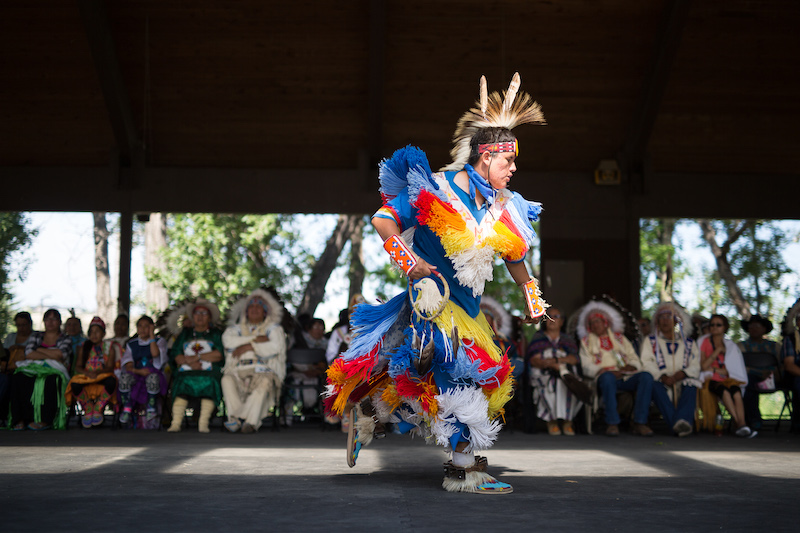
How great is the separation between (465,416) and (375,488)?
1.59 feet

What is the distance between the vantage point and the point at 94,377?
760cm

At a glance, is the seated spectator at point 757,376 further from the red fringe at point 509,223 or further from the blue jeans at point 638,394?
the red fringe at point 509,223

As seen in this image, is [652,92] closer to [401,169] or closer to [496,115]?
[496,115]

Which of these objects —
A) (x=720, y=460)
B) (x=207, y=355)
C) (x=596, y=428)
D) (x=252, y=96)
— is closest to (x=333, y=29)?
(x=252, y=96)

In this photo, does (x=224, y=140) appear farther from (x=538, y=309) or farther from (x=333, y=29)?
(x=538, y=309)

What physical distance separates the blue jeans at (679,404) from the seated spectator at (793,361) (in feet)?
3.66

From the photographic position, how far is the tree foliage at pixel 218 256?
1812cm

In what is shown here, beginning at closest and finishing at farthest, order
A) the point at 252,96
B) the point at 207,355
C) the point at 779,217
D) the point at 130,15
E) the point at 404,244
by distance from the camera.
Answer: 1. the point at 404,244
2. the point at 207,355
3. the point at 130,15
4. the point at 252,96
5. the point at 779,217

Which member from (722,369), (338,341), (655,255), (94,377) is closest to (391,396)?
(338,341)

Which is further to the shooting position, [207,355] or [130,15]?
[130,15]

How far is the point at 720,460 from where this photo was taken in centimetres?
493

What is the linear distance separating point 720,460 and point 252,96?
6.51 meters

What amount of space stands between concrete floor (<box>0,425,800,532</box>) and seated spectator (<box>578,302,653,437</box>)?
4.43ft

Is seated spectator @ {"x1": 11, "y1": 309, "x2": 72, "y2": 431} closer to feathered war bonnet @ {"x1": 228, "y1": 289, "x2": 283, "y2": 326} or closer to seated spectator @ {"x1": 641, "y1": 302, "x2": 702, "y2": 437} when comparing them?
feathered war bonnet @ {"x1": 228, "y1": 289, "x2": 283, "y2": 326}
